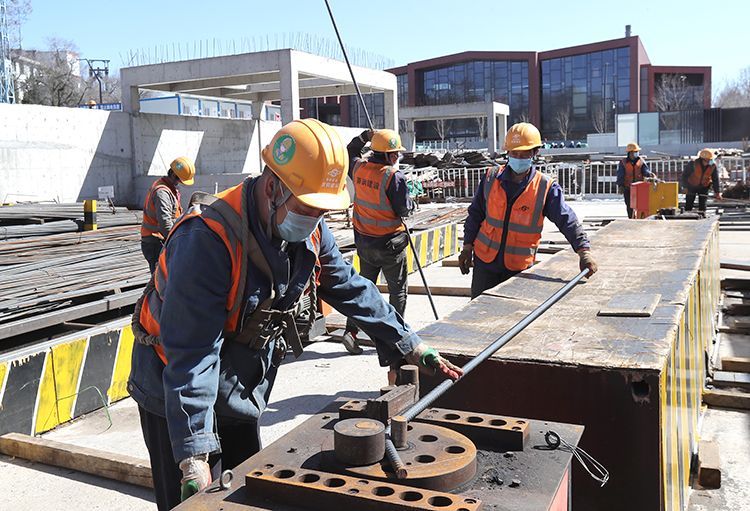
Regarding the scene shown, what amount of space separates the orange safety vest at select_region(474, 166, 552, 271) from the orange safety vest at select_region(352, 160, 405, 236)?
4.50 feet

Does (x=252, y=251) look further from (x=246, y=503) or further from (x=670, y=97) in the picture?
(x=670, y=97)

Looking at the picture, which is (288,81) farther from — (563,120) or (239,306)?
(563,120)

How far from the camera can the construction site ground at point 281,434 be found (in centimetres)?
412

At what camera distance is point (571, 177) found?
2850 centimetres

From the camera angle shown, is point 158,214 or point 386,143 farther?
point 158,214

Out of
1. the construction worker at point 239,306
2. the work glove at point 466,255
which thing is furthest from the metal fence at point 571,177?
the construction worker at point 239,306

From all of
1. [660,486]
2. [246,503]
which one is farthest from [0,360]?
[660,486]

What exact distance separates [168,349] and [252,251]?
412 millimetres

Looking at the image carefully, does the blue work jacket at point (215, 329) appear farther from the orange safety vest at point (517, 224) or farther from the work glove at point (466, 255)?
the work glove at point (466, 255)

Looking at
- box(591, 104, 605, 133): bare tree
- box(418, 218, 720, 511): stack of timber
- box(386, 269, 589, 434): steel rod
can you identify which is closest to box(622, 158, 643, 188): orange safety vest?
box(386, 269, 589, 434): steel rod

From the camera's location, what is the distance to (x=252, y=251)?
2.33 m

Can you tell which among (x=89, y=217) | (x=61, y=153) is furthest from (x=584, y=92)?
(x=89, y=217)

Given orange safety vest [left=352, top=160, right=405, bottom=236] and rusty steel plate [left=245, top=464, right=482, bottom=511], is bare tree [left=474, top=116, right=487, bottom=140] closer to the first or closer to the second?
orange safety vest [left=352, top=160, right=405, bottom=236]

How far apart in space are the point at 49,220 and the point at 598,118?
217 ft
